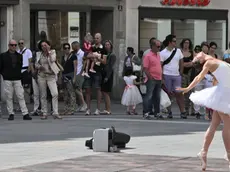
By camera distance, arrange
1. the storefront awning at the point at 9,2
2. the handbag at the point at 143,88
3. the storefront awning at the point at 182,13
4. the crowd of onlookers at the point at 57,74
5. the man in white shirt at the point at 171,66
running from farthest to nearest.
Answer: the storefront awning at the point at 182,13 < the storefront awning at the point at 9,2 < the handbag at the point at 143,88 < the man in white shirt at the point at 171,66 < the crowd of onlookers at the point at 57,74

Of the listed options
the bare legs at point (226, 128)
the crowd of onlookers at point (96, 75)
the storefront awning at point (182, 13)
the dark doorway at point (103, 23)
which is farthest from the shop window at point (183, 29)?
the bare legs at point (226, 128)

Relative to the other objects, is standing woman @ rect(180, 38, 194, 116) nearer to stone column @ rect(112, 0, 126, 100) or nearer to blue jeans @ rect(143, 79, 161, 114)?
blue jeans @ rect(143, 79, 161, 114)

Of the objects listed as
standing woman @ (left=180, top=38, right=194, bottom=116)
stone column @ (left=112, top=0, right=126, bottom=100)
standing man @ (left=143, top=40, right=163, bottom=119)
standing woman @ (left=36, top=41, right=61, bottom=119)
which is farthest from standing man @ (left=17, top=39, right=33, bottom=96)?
stone column @ (left=112, top=0, right=126, bottom=100)

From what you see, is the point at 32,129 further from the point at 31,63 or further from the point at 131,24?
the point at 131,24

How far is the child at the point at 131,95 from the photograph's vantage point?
2280 centimetres

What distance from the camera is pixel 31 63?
2250 centimetres

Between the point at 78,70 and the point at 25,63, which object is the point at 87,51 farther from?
the point at 25,63

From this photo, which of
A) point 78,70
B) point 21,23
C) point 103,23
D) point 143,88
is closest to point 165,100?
point 78,70

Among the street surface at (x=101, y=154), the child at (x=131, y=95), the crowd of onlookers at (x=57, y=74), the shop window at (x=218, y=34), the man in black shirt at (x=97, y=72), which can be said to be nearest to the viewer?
the street surface at (x=101, y=154)

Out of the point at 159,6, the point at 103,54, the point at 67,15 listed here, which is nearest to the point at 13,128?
the point at 103,54

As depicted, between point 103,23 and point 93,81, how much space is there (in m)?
6.80

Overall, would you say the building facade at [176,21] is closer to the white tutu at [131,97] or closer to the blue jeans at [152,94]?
the white tutu at [131,97]

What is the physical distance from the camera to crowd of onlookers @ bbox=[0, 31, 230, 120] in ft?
68.0

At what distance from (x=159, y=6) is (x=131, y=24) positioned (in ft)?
4.69
